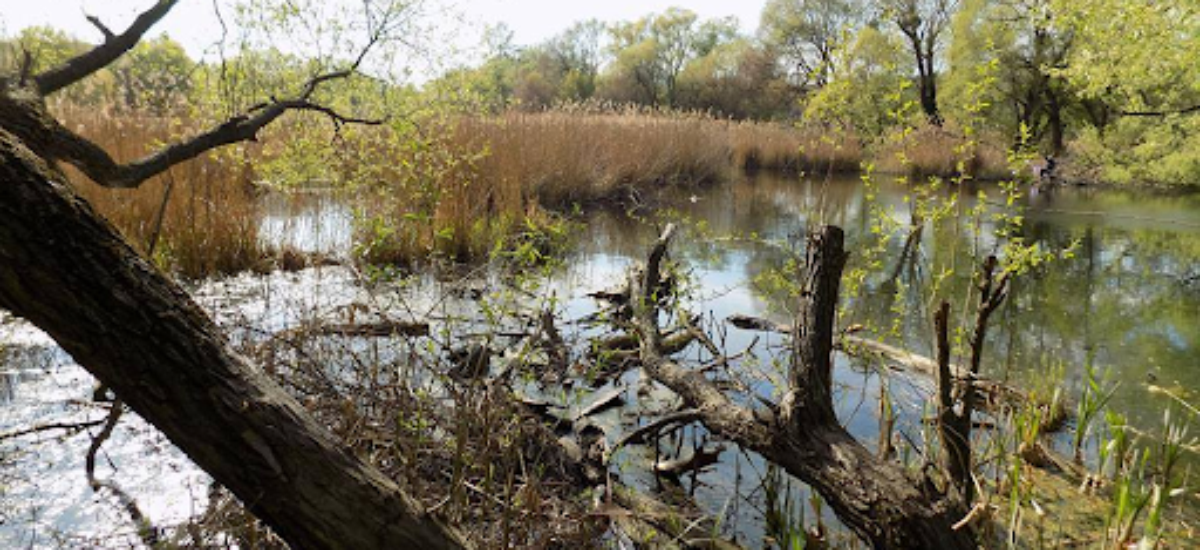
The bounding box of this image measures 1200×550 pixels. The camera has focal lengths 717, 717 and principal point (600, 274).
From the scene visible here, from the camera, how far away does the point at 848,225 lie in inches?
413

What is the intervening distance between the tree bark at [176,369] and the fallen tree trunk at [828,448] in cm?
125

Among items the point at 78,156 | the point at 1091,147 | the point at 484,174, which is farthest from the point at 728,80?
the point at 78,156

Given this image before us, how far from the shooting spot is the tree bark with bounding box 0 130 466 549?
3.43ft

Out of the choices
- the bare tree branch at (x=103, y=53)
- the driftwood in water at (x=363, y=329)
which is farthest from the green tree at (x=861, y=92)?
the bare tree branch at (x=103, y=53)

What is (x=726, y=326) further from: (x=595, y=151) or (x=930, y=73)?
(x=930, y=73)

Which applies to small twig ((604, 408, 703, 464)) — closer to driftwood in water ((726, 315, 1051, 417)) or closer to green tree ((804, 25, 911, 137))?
driftwood in water ((726, 315, 1051, 417))

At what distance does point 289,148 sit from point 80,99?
3684mm

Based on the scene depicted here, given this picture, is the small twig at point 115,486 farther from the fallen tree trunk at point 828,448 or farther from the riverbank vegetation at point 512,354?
the fallen tree trunk at point 828,448

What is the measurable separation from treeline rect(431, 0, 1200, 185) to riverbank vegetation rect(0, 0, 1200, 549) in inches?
3.3

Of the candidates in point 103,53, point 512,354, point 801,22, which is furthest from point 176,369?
point 801,22

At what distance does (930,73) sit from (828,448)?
34.9m

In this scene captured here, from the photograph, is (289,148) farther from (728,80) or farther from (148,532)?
(728,80)

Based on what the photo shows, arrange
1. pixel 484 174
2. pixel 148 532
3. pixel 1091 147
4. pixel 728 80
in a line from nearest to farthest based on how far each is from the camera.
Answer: pixel 148 532 < pixel 484 174 < pixel 1091 147 < pixel 728 80

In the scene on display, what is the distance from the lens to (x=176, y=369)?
1.13m
